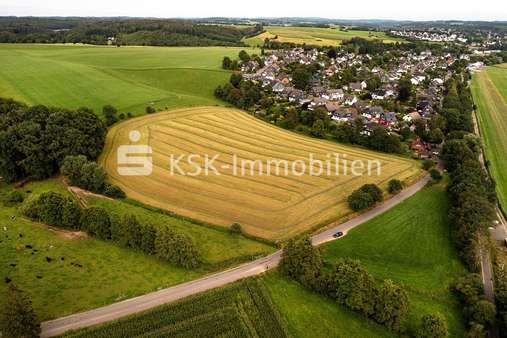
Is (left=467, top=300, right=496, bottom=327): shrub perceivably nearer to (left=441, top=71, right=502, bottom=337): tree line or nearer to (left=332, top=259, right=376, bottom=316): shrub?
(left=441, top=71, right=502, bottom=337): tree line

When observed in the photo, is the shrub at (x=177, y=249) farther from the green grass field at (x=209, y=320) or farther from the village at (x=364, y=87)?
the village at (x=364, y=87)

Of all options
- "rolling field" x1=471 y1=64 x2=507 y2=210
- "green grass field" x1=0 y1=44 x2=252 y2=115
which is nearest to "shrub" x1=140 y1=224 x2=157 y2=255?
"rolling field" x1=471 y1=64 x2=507 y2=210

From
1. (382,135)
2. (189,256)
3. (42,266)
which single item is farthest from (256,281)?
(382,135)

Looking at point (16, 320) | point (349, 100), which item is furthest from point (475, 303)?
point (349, 100)

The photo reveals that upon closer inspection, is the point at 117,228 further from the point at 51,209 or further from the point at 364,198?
the point at 364,198

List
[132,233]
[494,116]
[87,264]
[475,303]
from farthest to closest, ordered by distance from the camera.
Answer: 1. [494,116]
2. [132,233]
3. [87,264]
4. [475,303]

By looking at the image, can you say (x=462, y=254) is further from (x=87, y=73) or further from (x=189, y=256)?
(x=87, y=73)
